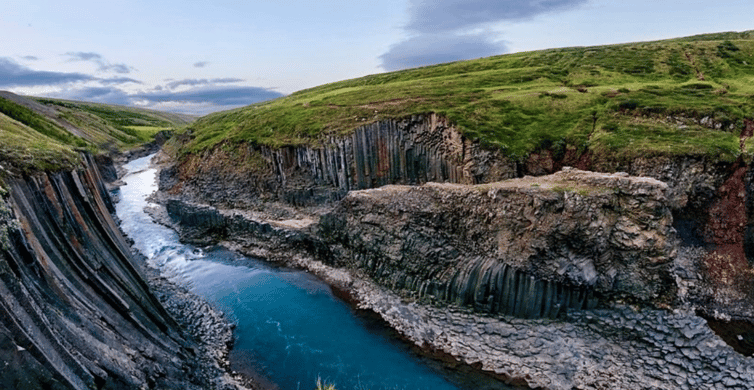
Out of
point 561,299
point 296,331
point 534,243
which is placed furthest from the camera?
point 296,331

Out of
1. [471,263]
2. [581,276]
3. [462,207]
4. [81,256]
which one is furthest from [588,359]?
[81,256]

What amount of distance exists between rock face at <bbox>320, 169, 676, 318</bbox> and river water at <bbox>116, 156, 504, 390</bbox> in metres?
6.11

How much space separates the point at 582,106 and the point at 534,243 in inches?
1126

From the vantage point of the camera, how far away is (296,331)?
92.2 feet

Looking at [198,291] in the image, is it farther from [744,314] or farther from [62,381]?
[744,314]

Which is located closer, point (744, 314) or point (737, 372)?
point (737, 372)

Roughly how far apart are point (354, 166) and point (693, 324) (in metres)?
35.8

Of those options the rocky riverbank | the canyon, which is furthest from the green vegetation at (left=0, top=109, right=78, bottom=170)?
the rocky riverbank

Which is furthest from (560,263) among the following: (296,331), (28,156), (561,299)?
(28,156)

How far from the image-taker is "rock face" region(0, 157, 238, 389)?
40.1ft

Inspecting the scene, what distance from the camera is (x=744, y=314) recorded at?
89.6ft

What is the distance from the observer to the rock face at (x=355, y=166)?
141ft

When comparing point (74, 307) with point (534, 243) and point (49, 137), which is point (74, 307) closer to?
point (534, 243)

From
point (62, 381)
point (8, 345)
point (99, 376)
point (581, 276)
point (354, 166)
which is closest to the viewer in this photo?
point (8, 345)
